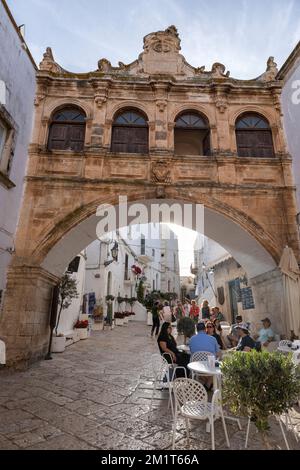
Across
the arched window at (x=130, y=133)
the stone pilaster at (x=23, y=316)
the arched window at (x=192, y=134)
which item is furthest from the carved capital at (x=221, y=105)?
the stone pilaster at (x=23, y=316)

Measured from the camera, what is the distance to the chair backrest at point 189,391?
3082 millimetres

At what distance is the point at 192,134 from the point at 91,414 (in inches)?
353

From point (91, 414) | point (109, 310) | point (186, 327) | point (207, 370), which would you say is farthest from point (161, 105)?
point (109, 310)

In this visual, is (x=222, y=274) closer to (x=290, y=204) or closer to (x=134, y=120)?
(x=290, y=204)

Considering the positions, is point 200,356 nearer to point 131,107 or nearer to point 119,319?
point 131,107

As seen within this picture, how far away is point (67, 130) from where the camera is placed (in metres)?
9.09

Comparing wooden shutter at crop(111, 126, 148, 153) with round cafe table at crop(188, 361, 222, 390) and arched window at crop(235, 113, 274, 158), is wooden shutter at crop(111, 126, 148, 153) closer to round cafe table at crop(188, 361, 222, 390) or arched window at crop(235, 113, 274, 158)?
arched window at crop(235, 113, 274, 158)

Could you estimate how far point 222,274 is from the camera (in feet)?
51.5

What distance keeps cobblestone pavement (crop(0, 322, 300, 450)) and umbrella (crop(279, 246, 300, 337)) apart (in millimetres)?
2614

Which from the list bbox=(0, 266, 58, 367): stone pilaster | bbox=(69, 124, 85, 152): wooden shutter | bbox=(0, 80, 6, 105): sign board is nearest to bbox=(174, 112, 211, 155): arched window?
bbox=(69, 124, 85, 152): wooden shutter

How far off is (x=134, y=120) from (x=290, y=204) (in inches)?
223

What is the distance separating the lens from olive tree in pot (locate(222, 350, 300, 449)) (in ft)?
9.18

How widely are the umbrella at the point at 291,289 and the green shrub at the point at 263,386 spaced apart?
167 inches

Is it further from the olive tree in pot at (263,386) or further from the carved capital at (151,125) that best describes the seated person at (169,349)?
the carved capital at (151,125)
